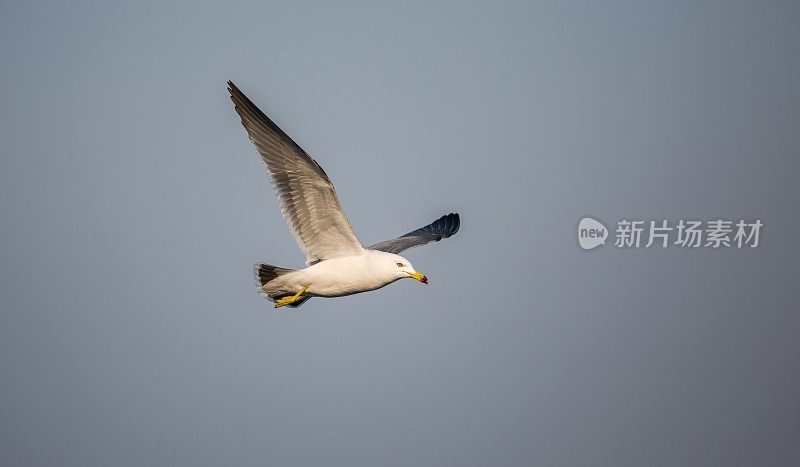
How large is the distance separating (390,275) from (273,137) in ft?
6.60

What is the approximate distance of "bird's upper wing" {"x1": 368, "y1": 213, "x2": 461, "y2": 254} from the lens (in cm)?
1351

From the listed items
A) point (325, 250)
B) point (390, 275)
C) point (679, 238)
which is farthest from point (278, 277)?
point (679, 238)

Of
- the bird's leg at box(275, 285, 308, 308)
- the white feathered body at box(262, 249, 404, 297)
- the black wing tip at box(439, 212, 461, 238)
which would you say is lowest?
the bird's leg at box(275, 285, 308, 308)

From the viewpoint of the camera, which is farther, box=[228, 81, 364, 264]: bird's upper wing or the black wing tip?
the black wing tip

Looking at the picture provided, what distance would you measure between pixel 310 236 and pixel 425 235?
15.5 feet

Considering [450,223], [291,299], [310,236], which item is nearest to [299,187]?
[310,236]

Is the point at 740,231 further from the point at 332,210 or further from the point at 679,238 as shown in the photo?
the point at 332,210

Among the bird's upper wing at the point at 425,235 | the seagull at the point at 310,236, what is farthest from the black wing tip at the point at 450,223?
the seagull at the point at 310,236

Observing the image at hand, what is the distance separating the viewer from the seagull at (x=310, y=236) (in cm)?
992

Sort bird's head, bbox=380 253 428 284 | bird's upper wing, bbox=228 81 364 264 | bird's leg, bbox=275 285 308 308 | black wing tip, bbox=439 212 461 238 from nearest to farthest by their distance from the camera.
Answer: bird's upper wing, bbox=228 81 364 264, bird's head, bbox=380 253 428 284, bird's leg, bbox=275 285 308 308, black wing tip, bbox=439 212 461 238

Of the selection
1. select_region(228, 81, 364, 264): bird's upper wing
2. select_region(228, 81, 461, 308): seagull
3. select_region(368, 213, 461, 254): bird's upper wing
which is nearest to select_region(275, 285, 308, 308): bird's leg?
select_region(228, 81, 461, 308): seagull

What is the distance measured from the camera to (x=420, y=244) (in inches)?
551

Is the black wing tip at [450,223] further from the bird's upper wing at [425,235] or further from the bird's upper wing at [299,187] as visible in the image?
the bird's upper wing at [299,187]

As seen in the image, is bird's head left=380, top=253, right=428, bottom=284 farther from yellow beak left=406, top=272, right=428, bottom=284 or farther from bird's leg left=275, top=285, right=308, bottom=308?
bird's leg left=275, top=285, right=308, bottom=308
